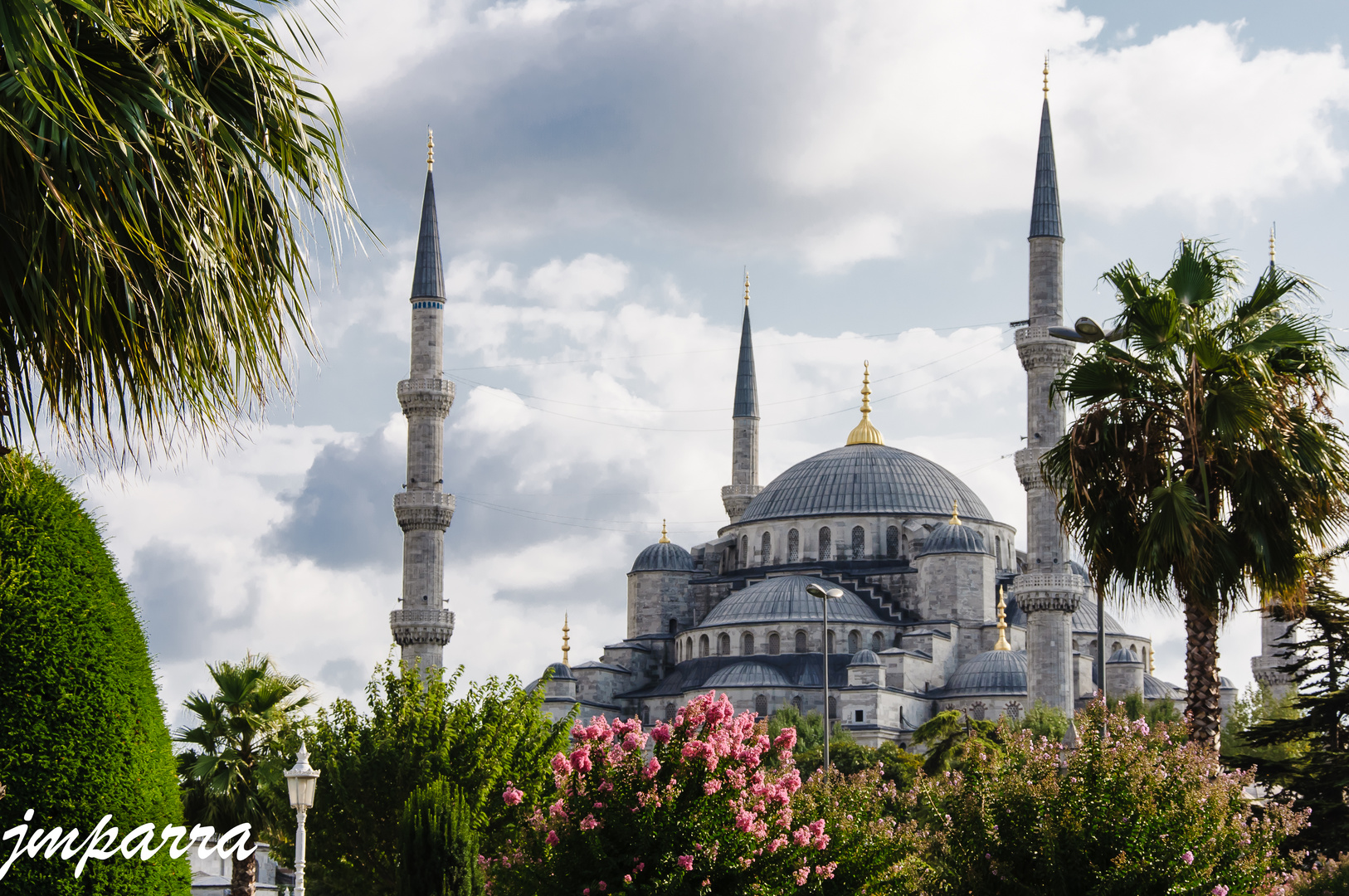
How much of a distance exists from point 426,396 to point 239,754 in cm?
3889

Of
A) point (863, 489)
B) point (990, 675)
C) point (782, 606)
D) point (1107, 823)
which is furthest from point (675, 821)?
point (863, 489)

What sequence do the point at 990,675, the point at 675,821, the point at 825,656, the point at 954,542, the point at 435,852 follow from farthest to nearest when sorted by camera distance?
the point at 954,542 < the point at 990,675 < the point at 825,656 < the point at 435,852 < the point at 675,821

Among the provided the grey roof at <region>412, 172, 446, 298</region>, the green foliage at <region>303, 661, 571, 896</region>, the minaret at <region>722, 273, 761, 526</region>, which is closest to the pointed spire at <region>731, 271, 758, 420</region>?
the minaret at <region>722, 273, 761, 526</region>

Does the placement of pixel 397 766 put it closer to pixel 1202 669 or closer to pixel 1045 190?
pixel 1202 669

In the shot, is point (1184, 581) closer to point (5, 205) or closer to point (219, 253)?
point (219, 253)

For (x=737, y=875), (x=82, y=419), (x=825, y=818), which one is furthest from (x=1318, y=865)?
(x=82, y=419)

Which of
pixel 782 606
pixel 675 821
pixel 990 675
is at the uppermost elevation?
pixel 782 606

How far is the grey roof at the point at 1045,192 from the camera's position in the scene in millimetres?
54188

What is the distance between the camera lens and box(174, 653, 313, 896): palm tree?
20.8 meters

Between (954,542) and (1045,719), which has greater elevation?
(954,542)

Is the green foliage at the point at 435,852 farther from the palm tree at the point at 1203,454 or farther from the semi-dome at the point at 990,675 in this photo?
the semi-dome at the point at 990,675

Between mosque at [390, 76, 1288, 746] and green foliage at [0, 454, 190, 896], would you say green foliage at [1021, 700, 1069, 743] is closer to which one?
mosque at [390, 76, 1288, 746]

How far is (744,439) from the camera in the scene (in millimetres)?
84750

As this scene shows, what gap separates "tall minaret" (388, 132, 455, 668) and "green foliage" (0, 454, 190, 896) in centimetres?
4813
